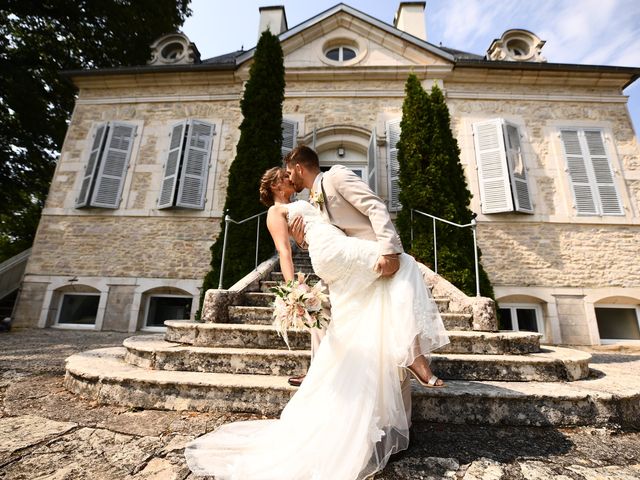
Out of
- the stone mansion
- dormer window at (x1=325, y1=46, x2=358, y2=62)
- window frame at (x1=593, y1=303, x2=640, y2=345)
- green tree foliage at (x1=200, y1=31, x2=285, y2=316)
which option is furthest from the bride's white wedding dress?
dormer window at (x1=325, y1=46, x2=358, y2=62)

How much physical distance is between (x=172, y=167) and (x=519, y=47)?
10454 millimetres

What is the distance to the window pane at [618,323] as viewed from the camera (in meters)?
6.55

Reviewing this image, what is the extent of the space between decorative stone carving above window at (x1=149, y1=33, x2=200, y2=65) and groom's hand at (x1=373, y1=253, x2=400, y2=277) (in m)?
10.2

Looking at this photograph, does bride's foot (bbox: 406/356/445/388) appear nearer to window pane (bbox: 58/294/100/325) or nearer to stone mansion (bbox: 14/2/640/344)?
stone mansion (bbox: 14/2/640/344)

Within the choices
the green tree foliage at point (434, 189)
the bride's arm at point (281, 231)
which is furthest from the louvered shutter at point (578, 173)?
the bride's arm at point (281, 231)

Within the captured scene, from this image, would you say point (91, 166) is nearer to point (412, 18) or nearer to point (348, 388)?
point (348, 388)

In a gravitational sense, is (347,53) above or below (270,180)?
above

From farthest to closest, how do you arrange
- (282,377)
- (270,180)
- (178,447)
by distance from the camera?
(270,180) < (282,377) < (178,447)

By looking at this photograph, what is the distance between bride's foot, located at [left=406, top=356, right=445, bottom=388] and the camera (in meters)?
1.50

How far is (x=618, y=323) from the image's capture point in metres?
6.62

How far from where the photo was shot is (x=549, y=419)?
6.09 ft

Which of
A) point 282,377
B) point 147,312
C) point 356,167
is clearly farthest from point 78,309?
point 356,167

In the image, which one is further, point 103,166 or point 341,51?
point 341,51

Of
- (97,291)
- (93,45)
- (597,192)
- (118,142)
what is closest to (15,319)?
(97,291)
